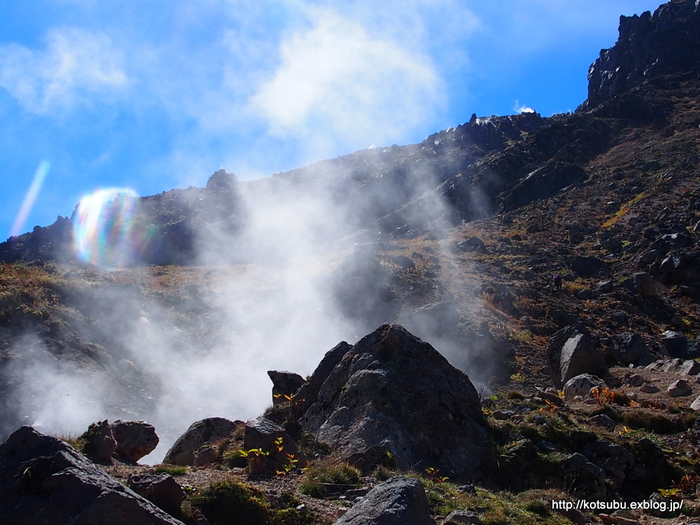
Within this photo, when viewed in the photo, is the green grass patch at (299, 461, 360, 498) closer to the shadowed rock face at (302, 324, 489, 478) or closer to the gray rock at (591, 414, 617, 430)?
the shadowed rock face at (302, 324, 489, 478)

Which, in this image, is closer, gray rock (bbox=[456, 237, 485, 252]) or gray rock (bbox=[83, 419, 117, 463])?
gray rock (bbox=[83, 419, 117, 463])

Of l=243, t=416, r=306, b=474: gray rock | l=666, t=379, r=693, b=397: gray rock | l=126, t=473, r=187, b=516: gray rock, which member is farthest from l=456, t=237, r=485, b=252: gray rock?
l=126, t=473, r=187, b=516: gray rock

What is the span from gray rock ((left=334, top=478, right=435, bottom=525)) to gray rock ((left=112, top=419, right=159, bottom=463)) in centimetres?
373

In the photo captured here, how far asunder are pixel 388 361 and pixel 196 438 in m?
2.91

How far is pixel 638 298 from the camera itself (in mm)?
18516

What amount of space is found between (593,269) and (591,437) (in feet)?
55.5

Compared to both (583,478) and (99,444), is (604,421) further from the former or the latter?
(99,444)

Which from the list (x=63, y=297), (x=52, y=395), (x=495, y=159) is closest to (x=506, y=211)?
(x=495, y=159)

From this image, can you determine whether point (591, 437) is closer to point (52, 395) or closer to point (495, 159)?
point (52, 395)

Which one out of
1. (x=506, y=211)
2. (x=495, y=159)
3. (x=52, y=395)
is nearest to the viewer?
(x=52, y=395)

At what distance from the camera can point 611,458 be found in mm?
6637

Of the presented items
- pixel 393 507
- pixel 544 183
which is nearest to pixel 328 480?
pixel 393 507

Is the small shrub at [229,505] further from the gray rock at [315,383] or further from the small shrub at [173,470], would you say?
the gray rock at [315,383]

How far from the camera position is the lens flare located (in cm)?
3815
